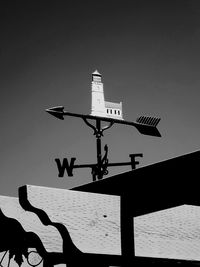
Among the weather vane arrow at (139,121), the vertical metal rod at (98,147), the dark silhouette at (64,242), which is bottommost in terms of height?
the dark silhouette at (64,242)

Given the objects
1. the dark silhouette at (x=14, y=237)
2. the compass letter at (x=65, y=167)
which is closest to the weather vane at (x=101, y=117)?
the compass letter at (x=65, y=167)

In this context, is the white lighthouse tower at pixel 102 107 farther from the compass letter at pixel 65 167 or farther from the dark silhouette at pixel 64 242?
the dark silhouette at pixel 64 242

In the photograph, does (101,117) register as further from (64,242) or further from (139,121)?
(64,242)

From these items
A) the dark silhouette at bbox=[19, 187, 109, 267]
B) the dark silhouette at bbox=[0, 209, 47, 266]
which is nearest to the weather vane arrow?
the dark silhouette at bbox=[0, 209, 47, 266]

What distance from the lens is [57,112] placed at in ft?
21.3

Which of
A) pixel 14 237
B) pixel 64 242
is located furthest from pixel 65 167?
pixel 64 242

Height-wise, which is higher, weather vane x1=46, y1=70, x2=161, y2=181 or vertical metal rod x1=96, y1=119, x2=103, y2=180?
weather vane x1=46, y1=70, x2=161, y2=181

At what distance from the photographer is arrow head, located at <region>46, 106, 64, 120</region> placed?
21.0ft

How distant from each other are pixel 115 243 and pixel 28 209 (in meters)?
0.41

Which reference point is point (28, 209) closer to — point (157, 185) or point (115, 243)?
point (115, 243)

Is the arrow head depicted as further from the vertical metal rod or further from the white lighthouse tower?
the vertical metal rod

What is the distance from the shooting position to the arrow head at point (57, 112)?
641 cm

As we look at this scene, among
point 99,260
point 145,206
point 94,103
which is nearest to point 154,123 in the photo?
point 94,103

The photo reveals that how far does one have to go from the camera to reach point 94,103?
6.23 m
